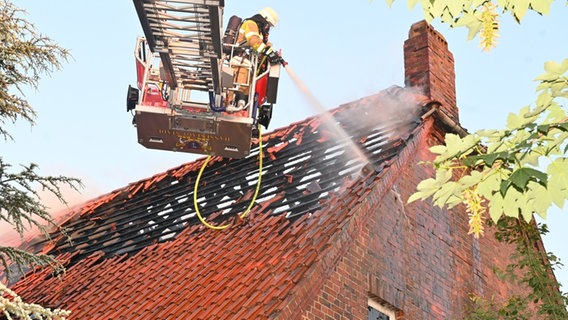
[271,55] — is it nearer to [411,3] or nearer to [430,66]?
[430,66]

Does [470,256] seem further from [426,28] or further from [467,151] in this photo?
[467,151]

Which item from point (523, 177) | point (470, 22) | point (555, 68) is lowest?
point (523, 177)

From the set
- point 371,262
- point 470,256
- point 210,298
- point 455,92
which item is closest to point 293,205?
point 371,262

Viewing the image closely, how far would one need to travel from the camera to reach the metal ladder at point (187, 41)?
8.77 m

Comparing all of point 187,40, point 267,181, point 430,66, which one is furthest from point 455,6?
point 430,66

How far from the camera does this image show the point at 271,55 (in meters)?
10.5

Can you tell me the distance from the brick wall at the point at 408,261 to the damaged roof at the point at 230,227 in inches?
12.6

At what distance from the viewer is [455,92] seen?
15.0 metres

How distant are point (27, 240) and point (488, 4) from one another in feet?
41.3

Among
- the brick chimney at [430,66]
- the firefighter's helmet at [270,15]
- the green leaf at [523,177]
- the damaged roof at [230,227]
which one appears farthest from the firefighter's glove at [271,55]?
the green leaf at [523,177]

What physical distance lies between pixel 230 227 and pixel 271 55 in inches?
104

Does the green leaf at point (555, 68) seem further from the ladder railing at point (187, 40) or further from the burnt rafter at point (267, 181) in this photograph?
the burnt rafter at point (267, 181)

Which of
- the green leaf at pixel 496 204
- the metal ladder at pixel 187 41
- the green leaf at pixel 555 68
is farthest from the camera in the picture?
the metal ladder at pixel 187 41

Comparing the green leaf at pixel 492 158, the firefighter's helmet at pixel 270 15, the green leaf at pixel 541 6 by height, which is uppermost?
the firefighter's helmet at pixel 270 15
